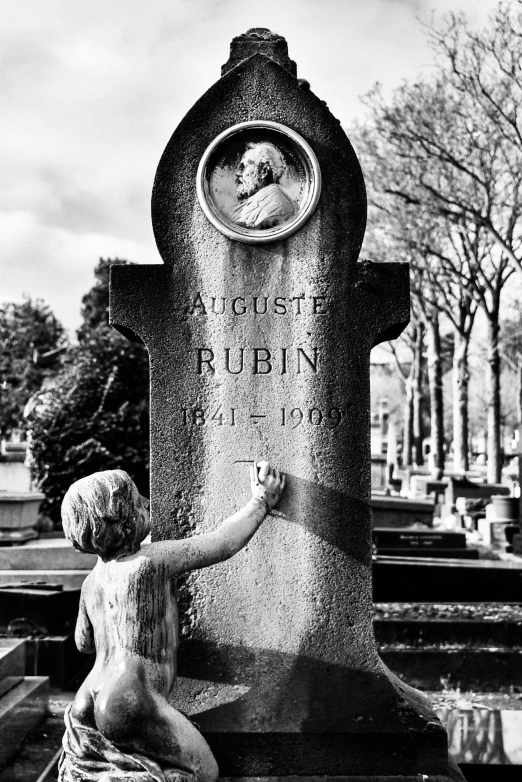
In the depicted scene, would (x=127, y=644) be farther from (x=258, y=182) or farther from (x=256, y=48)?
(x=256, y=48)

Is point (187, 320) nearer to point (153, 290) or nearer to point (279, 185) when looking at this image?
point (153, 290)

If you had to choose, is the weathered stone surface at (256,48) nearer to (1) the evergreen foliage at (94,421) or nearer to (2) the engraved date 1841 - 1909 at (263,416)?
(2) the engraved date 1841 - 1909 at (263,416)

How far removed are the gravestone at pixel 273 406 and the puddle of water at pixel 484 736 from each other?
0.81 meters

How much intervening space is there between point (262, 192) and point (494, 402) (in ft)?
74.0

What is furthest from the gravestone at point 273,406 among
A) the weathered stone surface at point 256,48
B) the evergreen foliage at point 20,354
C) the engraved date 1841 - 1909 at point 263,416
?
the evergreen foliage at point 20,354

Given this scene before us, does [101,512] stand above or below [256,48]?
below

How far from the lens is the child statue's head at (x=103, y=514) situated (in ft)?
9.45

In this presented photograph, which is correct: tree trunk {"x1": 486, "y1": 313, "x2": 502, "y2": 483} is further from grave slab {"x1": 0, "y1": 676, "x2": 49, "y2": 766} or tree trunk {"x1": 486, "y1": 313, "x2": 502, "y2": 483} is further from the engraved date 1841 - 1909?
the engraved date 1841 - 1909

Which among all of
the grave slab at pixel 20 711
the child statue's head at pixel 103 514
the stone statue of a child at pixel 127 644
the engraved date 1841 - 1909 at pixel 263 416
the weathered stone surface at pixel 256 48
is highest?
the weathered stone surface at pixel 256 48

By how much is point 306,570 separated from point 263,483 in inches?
17.9

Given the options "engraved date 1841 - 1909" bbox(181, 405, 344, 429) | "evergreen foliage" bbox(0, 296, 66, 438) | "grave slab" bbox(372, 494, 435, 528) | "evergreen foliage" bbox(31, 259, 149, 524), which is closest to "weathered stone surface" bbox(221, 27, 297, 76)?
"engraved date 1841 - 1909" bbox(181, 405, 344, 429)

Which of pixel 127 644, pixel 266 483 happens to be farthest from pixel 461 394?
pixel 127 644

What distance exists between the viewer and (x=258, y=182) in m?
3.77

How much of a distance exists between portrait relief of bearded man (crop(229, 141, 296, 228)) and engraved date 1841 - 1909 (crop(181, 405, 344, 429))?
35.1 inches
